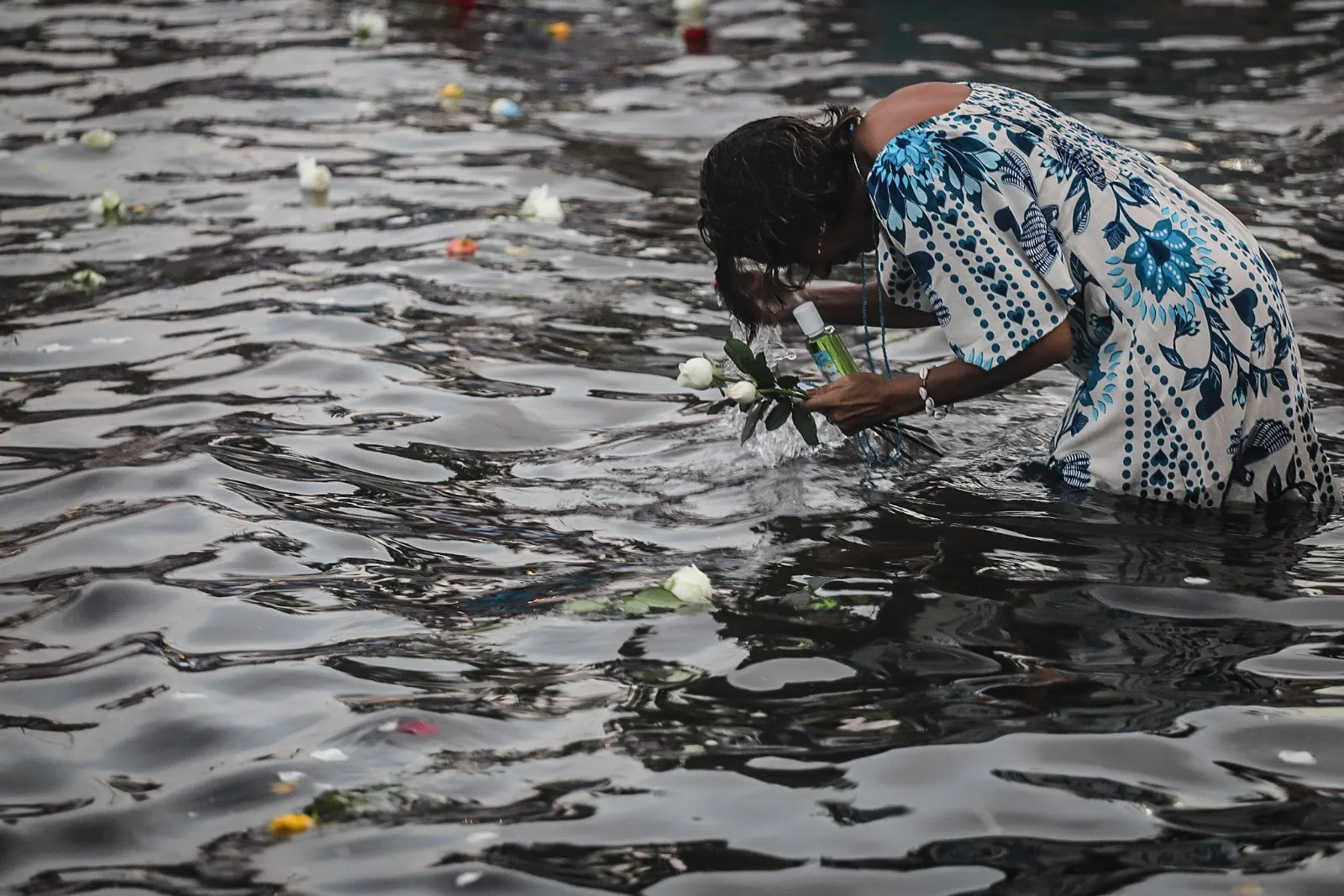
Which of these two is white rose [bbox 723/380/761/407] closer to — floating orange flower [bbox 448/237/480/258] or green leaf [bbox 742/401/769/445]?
green leaf [bbox 742/401/769/445]

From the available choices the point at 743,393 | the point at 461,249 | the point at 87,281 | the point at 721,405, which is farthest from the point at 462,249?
the point at 743,393

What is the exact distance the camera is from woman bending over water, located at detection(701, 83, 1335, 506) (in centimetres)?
398

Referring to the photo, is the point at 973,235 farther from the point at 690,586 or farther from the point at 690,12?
the point at 690,12

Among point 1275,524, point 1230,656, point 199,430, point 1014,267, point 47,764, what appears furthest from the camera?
point 199,430

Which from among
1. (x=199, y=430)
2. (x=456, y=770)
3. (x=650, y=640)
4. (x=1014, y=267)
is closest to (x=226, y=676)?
(x=456, y=770)

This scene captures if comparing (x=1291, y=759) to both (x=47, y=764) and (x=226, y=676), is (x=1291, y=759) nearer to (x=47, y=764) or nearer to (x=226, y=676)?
(x=226, y=676)

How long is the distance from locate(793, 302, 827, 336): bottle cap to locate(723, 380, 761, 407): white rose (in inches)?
9.9

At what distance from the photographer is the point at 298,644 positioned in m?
3.87

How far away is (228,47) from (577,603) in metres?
8.92

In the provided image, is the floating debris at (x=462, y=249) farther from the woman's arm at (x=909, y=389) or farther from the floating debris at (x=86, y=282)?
the woman's arm at (x=909, y=389)

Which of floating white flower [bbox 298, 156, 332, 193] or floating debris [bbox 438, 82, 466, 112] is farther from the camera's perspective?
floating debris [bbox 438, 82, 466, 112]

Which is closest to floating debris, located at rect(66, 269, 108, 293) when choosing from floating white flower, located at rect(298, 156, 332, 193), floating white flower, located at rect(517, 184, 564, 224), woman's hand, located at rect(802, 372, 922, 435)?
floating white flower, located at rect(298, 156, 332, 193)

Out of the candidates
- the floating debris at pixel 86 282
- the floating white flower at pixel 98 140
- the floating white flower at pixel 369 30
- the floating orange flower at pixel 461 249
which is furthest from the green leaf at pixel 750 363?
the floating white flower at pixel 369 30

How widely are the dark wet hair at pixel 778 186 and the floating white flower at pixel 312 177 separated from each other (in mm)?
4670
